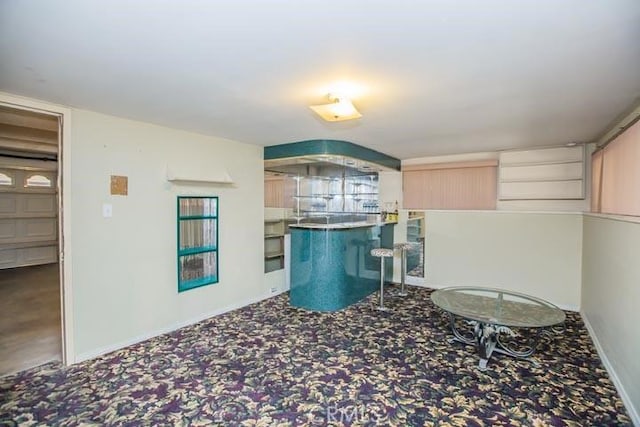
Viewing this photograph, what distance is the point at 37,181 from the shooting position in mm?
6863

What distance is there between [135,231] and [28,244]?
5553 mm

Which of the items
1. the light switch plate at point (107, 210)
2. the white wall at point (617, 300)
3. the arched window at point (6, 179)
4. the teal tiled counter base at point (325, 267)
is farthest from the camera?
the arched window at point (6, 179)

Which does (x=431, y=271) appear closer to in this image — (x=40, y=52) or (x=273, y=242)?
(x=273, y=242)

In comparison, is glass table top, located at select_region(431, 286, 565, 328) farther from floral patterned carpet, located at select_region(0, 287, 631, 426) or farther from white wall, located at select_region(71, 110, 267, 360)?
white wall, located at select_region(71, 110, 267, 360)

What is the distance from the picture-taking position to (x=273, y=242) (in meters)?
5.07

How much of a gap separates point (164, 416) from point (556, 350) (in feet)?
10.8

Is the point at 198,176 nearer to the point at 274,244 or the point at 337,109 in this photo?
the point at 274,244

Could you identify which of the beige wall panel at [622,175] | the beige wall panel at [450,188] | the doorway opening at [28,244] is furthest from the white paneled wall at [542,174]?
the doorway opening at [28,244]

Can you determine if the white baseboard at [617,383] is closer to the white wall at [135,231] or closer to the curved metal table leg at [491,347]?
the curved metal table leg at [491,347]

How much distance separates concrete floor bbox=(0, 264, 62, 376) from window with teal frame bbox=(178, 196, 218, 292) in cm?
Result: 127

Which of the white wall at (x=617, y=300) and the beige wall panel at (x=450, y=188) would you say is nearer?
the white wall at (x=617, y=300)

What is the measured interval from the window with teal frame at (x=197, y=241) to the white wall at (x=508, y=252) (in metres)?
3.29

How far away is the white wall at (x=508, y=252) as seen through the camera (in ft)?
14.2

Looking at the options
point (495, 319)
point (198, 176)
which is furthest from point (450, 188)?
point (198, 176)
